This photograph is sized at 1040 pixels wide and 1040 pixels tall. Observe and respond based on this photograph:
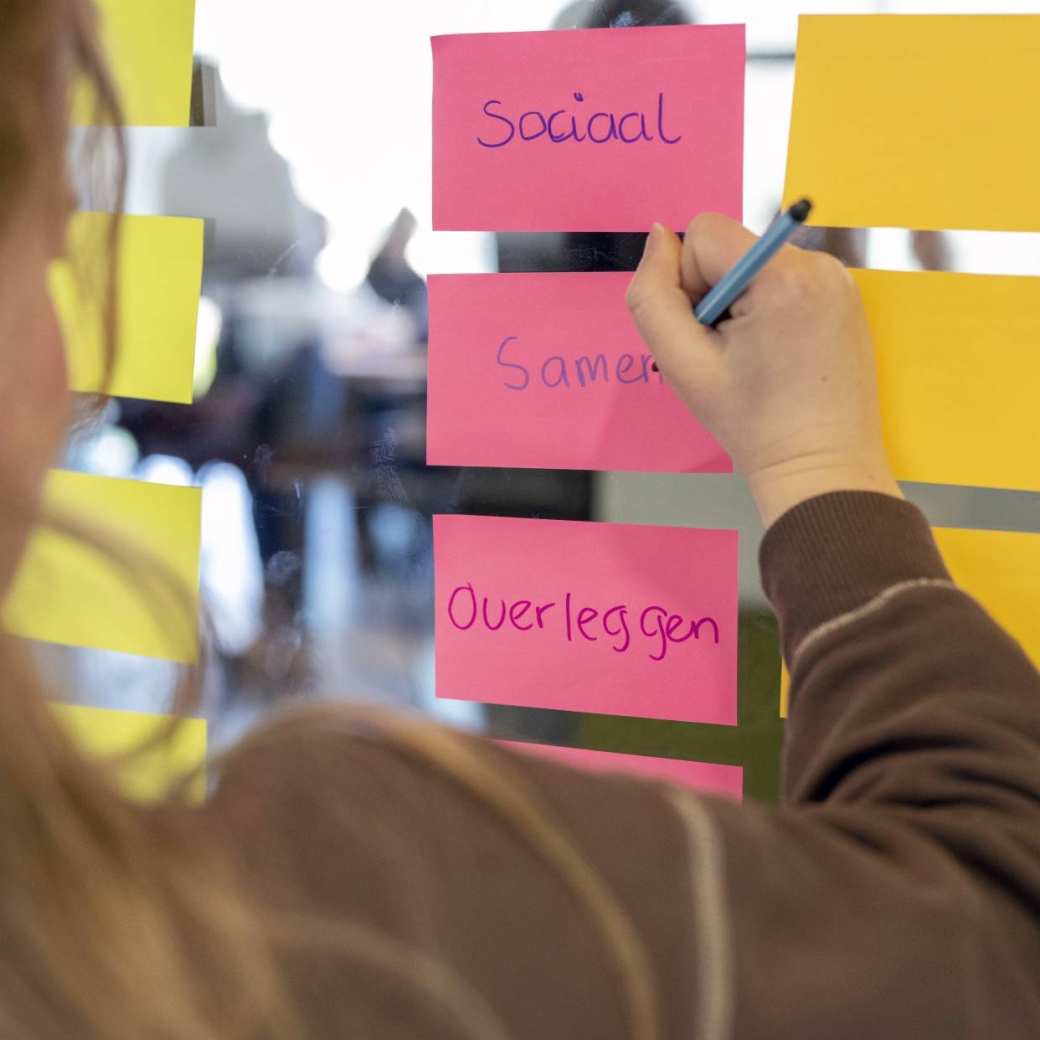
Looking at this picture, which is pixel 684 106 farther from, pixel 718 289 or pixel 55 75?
pixel 55 75

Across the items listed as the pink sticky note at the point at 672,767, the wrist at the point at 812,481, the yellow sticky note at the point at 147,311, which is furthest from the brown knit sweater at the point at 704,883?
the yellow sticky note at the point at 147,311

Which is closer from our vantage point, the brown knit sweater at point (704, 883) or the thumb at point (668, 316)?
the brown knit sweater at point (704, 883)

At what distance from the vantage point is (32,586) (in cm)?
67

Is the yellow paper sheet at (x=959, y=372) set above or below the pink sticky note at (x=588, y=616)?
above

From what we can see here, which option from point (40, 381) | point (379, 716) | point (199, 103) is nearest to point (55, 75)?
point (40, 381)

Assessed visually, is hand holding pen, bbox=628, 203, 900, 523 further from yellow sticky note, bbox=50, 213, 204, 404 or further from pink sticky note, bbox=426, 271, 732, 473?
yellow sticky note, bbox=50, 213, 204, 404

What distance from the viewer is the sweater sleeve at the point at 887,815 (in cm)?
35

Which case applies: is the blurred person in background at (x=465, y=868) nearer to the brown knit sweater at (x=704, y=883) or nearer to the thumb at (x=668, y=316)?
the brown knit sweater at (x=704, y=883)

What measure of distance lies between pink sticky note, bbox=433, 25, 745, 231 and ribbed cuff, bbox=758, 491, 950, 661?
0.18m

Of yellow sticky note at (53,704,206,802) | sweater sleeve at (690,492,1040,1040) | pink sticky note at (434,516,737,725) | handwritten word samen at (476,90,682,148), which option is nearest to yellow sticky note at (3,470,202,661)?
yellow sticky note at (53,704,206,802)

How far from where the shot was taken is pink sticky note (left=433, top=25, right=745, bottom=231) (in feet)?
1.96

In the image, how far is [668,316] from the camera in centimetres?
57

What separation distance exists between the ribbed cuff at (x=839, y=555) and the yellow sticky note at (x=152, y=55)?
448mm

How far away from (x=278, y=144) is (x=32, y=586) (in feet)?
0.95
